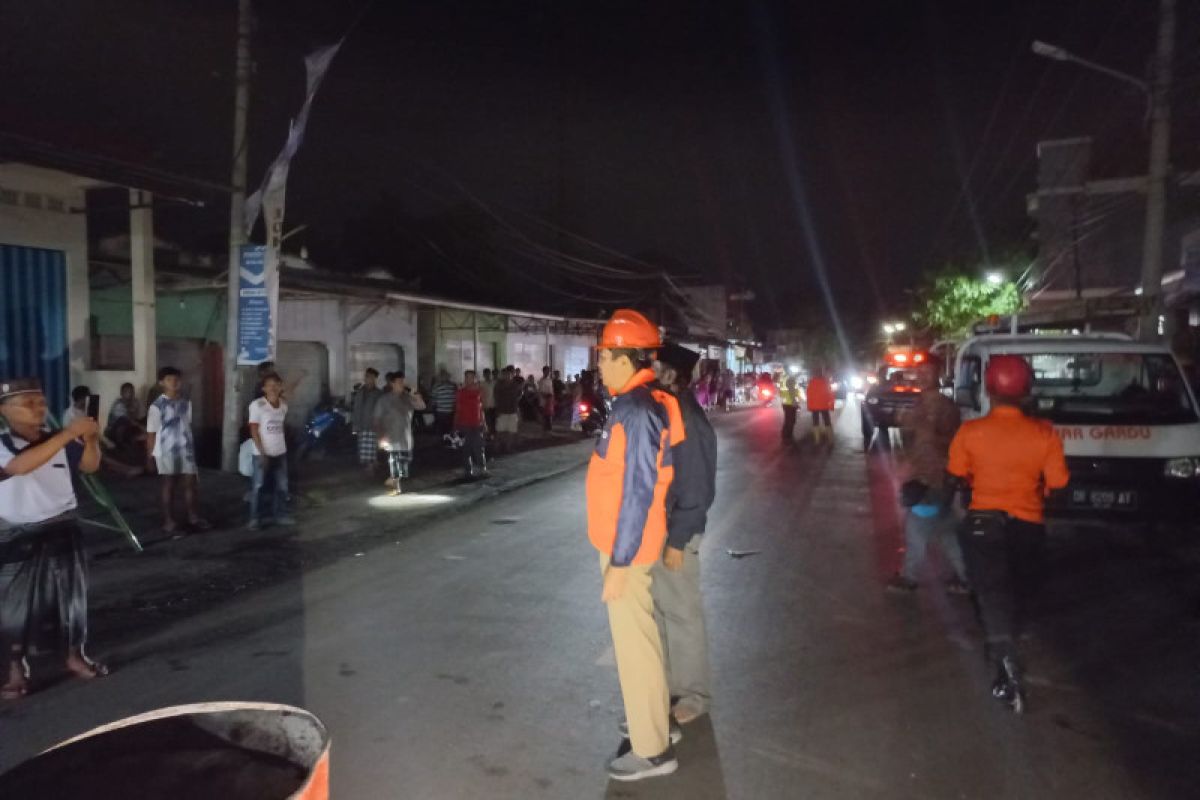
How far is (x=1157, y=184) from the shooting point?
14047mm

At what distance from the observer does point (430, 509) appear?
11.6 m

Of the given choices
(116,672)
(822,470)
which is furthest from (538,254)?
(116,672)

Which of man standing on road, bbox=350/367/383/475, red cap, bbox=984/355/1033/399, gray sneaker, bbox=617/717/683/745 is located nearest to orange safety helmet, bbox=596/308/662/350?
gray sneaker, bbox=617/717/683/745

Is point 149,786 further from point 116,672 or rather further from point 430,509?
point 430,509

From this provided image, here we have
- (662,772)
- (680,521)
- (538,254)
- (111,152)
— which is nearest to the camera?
(662,772)

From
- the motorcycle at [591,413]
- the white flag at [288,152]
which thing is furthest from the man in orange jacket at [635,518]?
the motorcycle at [591,413]

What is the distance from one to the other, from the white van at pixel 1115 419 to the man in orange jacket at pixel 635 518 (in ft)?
19.1

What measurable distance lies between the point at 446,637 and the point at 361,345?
1706 centimetres

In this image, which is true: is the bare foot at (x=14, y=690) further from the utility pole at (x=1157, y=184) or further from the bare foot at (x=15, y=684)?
the utility pole at (x=1157, y=184)

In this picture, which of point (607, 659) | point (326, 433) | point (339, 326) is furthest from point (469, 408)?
point (607, 659)

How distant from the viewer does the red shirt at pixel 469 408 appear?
14195mm

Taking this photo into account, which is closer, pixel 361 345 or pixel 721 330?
pixel 361 345

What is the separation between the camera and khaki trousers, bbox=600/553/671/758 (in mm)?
3877

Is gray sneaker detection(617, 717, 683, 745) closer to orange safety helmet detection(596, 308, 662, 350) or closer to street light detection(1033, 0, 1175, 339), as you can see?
orange safety helmet detection(596, 308, 662, 350)
